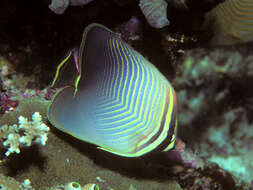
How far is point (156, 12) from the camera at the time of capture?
183cm

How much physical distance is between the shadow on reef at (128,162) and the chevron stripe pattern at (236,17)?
1442mm

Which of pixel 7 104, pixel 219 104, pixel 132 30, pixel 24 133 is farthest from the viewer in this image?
pixel 219 104

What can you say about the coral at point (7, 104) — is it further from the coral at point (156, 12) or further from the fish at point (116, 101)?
the coral at point (156, 12)

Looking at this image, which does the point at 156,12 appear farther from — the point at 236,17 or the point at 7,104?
the point at 7,104

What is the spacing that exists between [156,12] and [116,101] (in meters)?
0.89

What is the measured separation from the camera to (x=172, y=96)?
5.20 feet

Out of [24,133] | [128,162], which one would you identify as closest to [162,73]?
[128,162]

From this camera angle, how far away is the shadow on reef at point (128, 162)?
2.06 meters

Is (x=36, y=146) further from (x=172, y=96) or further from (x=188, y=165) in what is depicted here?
(x=188, y=165)

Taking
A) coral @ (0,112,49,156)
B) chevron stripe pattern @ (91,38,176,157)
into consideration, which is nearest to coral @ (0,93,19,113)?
coral @ (0,112,49,156)

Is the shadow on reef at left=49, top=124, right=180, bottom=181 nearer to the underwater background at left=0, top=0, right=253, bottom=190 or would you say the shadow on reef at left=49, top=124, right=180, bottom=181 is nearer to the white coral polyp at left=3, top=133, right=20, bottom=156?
the underwater background at left=0, top=0, right=253, bottom=190

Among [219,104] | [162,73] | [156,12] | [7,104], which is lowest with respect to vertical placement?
[219,104]

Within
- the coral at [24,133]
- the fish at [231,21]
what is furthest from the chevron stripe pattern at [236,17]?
the coral at [24,133]

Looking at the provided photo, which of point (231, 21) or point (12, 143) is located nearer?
point (12, 143)
